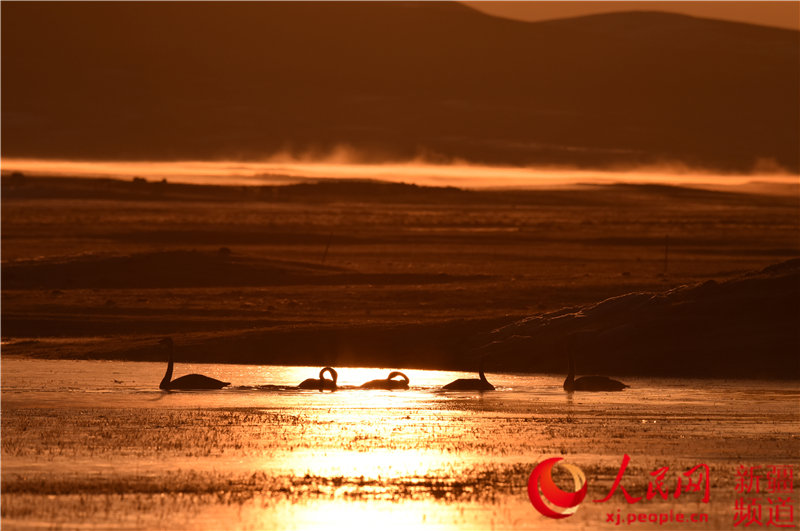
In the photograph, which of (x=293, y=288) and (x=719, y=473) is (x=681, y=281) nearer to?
(x=293, y=288)

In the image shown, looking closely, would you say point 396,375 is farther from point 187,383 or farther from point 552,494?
point 552,494

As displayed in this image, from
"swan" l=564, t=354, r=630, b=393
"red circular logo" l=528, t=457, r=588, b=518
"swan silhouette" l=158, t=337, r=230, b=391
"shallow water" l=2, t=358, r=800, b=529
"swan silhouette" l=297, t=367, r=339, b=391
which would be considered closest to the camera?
"shallow water" l=2, t=358, r=800, b=529

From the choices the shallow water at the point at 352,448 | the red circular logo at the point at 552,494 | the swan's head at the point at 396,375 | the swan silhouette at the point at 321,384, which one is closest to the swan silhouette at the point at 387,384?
the swan's head at the point at 396,375

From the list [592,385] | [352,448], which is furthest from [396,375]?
[352,448]

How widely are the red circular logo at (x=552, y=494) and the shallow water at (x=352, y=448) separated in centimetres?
18

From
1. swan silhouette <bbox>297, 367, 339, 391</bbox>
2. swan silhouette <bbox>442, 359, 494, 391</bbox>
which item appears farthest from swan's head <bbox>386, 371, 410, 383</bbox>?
swan silhouette <bbox>297, 367, 339, 391</bbox>

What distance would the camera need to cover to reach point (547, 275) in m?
83.3

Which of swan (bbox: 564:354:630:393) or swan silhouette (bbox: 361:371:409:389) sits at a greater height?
swan (bbox: 564:354:630:393)

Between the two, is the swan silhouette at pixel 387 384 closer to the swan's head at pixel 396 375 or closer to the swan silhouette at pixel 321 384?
the swan's head at pixel 396 375

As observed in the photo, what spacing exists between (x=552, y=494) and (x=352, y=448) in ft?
18.9

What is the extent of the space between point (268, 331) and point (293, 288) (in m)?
19.4

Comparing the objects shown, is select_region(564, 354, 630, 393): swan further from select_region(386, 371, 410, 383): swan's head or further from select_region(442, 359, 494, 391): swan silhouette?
select_region(386, 371, 410, 383): swan's head

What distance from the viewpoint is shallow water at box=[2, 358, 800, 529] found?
2169cm

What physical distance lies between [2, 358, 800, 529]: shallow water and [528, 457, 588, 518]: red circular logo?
18 cm
